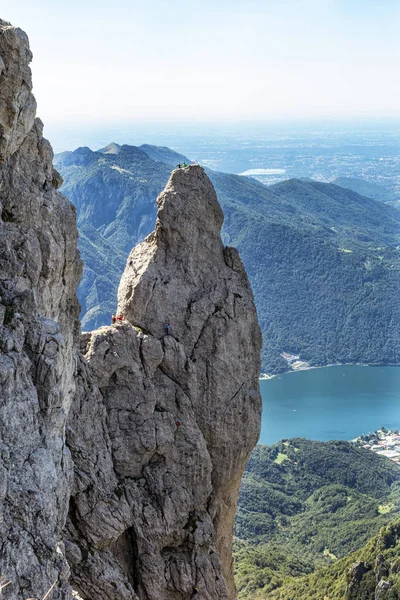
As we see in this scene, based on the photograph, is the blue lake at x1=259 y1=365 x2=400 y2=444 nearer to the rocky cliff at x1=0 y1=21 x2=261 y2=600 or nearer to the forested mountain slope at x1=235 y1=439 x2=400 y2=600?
the forested mountain slope at x1=235 y1=439 x2=400 y2=600

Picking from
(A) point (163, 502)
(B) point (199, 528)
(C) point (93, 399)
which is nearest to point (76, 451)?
(C) point (93, 399)

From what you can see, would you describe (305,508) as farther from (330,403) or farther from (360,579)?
(330,403)

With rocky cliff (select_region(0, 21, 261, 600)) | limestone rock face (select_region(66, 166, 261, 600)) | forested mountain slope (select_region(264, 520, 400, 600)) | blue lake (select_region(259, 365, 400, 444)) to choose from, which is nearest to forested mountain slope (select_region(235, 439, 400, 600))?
forested mountain slope (select_region(264, 520, 400, 600))

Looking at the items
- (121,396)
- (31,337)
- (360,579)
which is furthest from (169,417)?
(360,579)

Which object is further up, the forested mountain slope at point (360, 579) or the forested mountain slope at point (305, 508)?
the forested mountain slope at point (360, 579)

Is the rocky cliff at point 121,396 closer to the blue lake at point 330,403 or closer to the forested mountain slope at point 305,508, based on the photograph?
the forested mountain slope at point 305,508

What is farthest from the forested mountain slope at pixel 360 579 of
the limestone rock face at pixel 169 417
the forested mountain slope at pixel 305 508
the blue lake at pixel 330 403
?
the blue lake at pixel 330 403

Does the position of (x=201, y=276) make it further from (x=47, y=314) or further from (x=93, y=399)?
(x=47, y=314)
